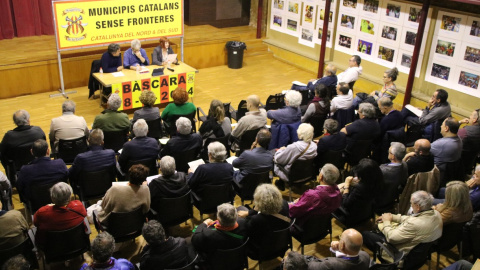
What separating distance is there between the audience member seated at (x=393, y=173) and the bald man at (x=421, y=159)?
0.88 ft

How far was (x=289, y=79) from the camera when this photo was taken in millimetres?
10734

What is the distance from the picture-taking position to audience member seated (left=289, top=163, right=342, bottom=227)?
453 cm

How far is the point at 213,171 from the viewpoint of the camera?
489 cm

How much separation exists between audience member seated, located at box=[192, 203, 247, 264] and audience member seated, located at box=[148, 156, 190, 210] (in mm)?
721

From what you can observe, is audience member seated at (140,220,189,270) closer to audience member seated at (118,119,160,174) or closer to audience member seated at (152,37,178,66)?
audience member seated at (118,119,160,174)

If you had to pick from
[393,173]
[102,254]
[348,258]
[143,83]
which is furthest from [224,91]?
[102,254]

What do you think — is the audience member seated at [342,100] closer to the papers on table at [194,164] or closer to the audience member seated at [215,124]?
the audience member seated at [215,124]

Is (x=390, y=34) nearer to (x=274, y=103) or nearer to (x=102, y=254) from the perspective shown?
(x=274, y=103)

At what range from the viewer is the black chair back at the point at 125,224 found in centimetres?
438

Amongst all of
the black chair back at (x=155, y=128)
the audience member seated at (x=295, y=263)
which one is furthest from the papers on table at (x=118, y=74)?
the audience member seated at (x=295, y=263)

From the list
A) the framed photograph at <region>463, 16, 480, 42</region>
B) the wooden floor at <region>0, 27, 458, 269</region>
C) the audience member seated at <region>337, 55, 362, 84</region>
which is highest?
the framed photograph at <region>463, 16, 480, 42</region>

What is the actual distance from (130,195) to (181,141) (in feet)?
4.07

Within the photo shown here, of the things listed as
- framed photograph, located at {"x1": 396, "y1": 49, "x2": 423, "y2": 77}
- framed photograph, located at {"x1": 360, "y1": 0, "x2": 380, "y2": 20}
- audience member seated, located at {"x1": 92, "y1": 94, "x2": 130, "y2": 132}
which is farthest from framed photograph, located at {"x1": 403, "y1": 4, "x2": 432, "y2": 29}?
audience member seated, located at {"x1": 92, "y1": 94, "x2": 130, "y2": 132}

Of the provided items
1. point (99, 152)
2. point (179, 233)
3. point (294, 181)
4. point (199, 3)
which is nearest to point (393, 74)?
point (294, 181)
